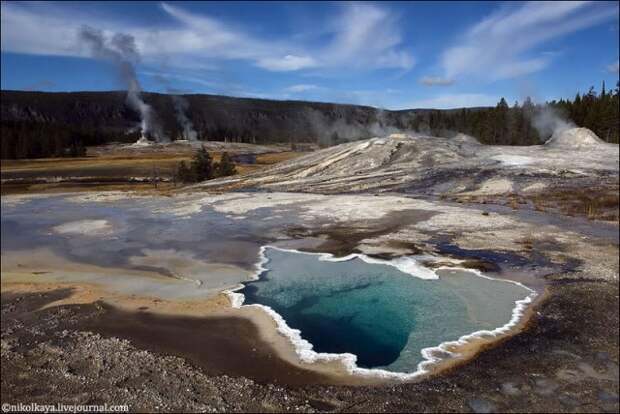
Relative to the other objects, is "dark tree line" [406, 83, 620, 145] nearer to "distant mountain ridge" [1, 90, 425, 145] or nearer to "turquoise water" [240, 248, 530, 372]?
"turquoise water" [240, 248, 530, 372]

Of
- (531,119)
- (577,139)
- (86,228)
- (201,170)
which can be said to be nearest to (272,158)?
(201,170)

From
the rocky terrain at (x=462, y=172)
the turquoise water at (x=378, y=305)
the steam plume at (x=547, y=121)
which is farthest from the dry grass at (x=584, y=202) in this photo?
the steam plume at (x=547, y=121)

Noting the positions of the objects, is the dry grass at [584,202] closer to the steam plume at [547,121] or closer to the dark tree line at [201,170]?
the dark tree line at [201,170]

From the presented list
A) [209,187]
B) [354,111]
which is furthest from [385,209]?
[354,111]

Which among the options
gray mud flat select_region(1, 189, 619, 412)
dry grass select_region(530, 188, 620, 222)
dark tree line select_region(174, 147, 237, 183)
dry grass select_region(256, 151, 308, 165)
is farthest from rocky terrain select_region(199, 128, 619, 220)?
dry grass select_region(256, 151, 308, 165)

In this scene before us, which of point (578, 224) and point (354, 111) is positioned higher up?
point (354, 111)

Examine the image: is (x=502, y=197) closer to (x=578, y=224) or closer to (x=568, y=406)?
(x=578, y=224)
